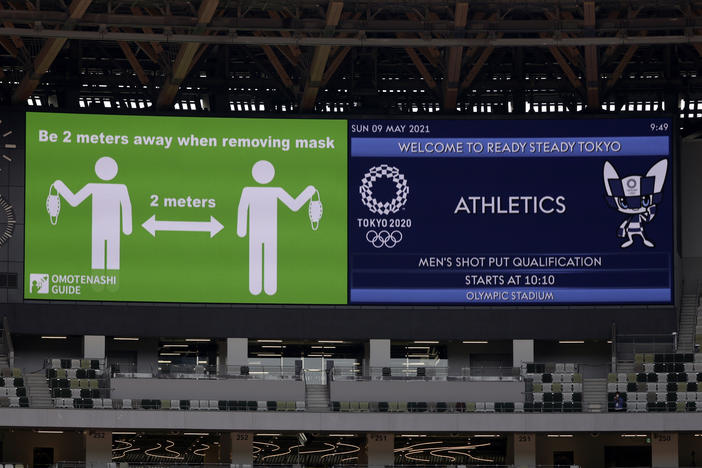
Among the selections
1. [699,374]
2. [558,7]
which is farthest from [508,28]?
[699,374]

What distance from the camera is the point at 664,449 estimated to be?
162 feet

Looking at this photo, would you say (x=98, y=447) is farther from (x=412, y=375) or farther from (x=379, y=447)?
(x=412, y=375)

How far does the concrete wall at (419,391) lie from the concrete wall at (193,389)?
4.84ft

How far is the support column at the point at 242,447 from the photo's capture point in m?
49.3

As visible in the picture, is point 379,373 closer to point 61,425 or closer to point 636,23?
point 61,425

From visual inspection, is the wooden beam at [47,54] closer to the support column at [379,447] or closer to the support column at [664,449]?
the support column at [379,447]

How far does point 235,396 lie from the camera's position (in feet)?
161

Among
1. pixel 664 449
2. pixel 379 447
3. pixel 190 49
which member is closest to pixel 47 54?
pixel 190 49

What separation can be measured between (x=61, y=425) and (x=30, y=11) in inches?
511

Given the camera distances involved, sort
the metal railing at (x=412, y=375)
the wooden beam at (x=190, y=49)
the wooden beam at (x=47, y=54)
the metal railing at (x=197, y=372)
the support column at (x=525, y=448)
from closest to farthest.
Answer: the wooden beam at (x=47, y=54) → the wooden beam at (x=190, y=49) → the metal railing at (x=197, y=372) → the support column at (x=525, y=448) → the metal railing at (x=412, y=375)

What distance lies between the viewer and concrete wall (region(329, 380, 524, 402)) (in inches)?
1948

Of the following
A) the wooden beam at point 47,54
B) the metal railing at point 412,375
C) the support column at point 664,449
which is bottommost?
the support column at point 664,449

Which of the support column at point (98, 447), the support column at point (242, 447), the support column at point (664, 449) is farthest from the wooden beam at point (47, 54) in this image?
the support column at point (664, 449)

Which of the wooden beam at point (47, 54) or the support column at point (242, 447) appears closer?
the wooden beam at point (47, 54)
